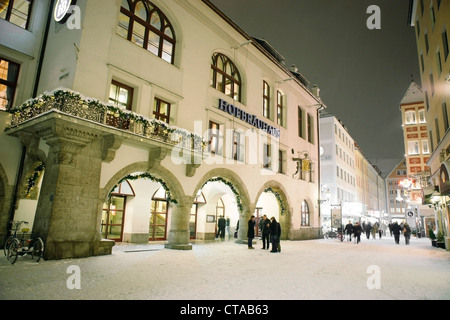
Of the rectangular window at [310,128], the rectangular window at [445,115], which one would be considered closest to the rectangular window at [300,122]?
the rectangular window at [310,128]

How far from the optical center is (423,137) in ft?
134

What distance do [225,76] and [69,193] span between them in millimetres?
12179

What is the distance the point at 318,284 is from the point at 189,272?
3.63 metres

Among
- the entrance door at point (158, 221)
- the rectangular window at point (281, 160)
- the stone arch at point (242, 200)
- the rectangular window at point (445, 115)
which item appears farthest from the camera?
the rectangular window at point (281, 160)

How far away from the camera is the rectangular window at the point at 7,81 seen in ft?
43.3

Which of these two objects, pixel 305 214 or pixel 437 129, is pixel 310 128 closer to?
pixel 305 214

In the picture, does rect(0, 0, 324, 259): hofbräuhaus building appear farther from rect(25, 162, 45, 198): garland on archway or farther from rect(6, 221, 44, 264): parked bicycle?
rect(6, 221, 44, 264): parked bicycle

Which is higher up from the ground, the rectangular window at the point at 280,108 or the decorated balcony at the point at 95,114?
the rectangular window at the point at 280,108

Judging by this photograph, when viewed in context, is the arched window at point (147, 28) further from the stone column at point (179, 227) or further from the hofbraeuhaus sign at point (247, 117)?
the stone column at point (179, 227)

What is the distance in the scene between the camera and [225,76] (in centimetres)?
1945

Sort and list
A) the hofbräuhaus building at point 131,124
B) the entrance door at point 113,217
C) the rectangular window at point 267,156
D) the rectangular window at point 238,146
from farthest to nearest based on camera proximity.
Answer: the rectangular window at point 267,156 → the rectangular window at point 238,146 → the entrance door at point 113,217 → the hofbräuhaus building at point 131,124

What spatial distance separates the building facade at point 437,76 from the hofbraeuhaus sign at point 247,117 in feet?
33.6

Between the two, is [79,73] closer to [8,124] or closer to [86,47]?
[86,47]

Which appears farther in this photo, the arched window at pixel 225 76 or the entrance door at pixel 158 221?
the entrance door at pixel 158 221
